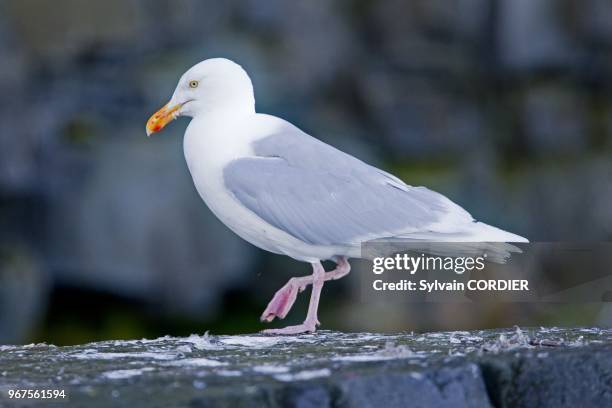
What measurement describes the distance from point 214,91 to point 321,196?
1.29 ft

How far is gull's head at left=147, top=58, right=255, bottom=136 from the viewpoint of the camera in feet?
8.91

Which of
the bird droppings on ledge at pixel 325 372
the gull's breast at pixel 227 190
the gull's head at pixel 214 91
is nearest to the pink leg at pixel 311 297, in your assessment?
the gull's breast at pixel 227 190

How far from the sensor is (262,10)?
6496 millimetres

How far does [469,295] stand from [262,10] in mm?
4035

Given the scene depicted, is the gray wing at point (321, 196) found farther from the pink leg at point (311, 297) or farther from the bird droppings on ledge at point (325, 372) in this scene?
the bird droppings on ledge at point (325, 372)

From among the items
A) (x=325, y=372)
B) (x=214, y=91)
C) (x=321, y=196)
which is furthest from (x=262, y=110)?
(x=325, y=372)

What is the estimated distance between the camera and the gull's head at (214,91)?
2715 mm

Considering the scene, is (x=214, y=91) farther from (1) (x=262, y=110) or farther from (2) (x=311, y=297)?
(1) (x=262, y=110)

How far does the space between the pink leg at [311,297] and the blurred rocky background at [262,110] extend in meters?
3.15

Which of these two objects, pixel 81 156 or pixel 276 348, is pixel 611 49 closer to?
pixel 81 156

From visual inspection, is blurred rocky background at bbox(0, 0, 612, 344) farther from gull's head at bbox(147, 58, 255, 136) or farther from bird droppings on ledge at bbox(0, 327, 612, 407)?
bird droppings on ledge at bbox(0, 327, 612, 407)

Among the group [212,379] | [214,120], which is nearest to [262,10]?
[214,120]

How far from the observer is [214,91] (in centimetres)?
271

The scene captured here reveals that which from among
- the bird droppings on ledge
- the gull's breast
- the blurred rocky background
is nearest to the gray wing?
the gull's breast
